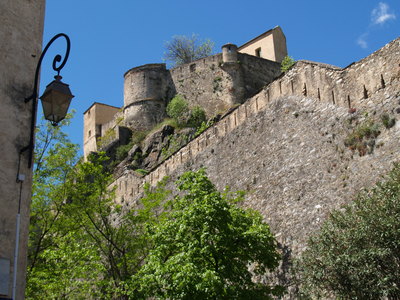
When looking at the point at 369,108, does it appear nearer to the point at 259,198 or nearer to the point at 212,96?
the point at 259,198

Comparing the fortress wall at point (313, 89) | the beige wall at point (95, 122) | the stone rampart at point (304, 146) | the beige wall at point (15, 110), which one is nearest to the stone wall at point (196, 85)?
the beige wall at point (95, 122)

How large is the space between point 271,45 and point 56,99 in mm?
40820

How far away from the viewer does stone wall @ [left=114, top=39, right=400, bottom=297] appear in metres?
14.9

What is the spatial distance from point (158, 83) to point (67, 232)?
29.1m

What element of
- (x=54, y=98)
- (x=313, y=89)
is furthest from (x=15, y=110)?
(x=313, y=89)

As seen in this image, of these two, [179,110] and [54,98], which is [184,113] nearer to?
[179,110]

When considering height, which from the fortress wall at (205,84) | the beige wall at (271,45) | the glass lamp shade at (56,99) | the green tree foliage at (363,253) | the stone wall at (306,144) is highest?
the beige wall at (271,45)

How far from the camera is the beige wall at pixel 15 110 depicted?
305 inches

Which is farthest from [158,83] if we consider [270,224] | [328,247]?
[328,247]

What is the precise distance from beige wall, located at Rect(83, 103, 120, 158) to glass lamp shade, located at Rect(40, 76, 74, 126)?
4077 centimetres

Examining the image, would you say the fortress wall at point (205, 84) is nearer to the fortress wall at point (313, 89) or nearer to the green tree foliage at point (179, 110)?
the green tree foliage at point (179, 110)

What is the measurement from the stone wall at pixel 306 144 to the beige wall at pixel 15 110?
874 centimetres

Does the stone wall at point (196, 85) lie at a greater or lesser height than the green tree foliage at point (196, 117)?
greater

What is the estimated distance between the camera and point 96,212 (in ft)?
59.8
